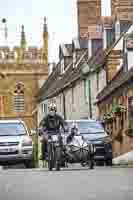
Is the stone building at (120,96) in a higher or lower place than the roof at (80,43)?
lower

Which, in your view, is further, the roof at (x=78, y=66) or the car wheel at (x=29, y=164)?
the roof at (x=78, y=66)

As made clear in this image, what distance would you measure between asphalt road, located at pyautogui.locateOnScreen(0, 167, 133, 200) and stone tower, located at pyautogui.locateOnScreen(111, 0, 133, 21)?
111 ft

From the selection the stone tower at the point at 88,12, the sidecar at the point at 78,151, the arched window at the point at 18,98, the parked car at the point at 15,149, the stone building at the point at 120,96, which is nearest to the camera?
the sidecar at the point at 78,151

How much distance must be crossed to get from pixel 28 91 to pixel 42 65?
12.7 ft

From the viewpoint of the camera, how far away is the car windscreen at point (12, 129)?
2866 centimetres

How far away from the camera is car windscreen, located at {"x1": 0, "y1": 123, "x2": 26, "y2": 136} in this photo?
2866 cm

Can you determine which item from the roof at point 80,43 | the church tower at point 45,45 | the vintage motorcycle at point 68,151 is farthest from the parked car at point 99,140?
the church tower at point 45,45

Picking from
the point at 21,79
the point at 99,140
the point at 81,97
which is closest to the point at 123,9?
the point at 81,97

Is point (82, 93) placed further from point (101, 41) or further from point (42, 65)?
point (42, 65)

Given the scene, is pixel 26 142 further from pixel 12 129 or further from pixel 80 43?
pixel 80 43

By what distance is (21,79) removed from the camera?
10381cm

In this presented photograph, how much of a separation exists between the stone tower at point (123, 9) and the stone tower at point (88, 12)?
815 cm

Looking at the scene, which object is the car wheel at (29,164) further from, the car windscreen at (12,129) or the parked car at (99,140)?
the parked car at (99,140)

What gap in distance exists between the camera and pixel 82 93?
5675 cm
